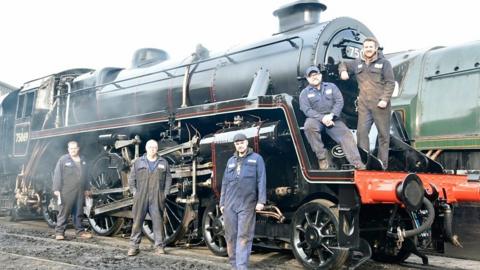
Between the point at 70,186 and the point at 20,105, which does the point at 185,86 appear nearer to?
the point at 70,186

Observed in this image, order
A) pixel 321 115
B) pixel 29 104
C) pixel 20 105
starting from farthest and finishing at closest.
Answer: pixel 20 105, pixel 29 104, pixel 321 115

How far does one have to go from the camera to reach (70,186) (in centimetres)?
820

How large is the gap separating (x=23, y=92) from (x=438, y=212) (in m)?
9.24

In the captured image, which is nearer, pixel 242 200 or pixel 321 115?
pixel 242 200

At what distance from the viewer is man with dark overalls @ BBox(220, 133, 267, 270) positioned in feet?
16.1

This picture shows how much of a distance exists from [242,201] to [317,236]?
0.88m

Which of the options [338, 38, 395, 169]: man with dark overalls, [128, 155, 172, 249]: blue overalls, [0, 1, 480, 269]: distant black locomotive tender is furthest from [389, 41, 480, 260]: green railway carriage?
[128, 155, 172, 249]: blue overalls

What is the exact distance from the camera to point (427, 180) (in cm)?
523

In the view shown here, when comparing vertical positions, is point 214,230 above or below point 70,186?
below

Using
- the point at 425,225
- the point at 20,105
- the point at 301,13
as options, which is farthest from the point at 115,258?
the point at 20,105

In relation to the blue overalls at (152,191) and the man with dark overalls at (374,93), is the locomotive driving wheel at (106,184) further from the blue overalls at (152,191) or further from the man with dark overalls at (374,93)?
the man with dark overalls at (374,93)

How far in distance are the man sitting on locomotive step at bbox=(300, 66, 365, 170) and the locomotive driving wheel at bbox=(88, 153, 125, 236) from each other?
12.5 ft

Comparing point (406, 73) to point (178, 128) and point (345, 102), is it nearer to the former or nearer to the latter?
point (345, 102)

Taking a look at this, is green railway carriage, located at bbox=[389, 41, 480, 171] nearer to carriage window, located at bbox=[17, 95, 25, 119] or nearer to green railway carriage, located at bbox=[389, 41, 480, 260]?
green railway carriage, located at bbox=[389, 41, 480, 260]
